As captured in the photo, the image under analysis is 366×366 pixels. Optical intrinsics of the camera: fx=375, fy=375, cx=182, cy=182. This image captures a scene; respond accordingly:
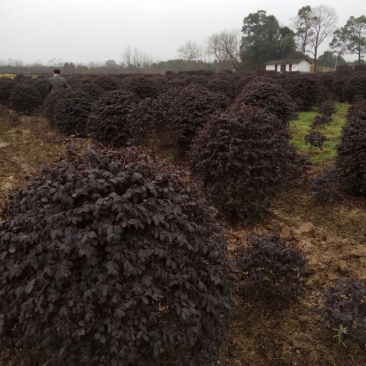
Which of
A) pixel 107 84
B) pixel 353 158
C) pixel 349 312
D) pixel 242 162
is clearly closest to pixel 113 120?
pixel 242 162

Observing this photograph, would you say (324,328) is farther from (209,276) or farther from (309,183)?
(309,183)

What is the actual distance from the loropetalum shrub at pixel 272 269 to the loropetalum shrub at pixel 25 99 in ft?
41.9

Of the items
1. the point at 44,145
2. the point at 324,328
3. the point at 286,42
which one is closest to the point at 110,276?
the point at 324,328

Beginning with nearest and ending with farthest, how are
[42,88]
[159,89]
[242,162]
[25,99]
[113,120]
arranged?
[242,162] → [113,120] → [159,89] → [25,99] → [42,88]

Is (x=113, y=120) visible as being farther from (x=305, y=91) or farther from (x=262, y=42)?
(x=262, y=42)

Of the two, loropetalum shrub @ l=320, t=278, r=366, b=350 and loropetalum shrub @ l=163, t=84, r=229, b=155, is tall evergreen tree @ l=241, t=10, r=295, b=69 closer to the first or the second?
loropetalum shrub @ l=163, t=84, r=229, b=155

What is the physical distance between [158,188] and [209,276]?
63 centimetres

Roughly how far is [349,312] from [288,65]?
48088mm

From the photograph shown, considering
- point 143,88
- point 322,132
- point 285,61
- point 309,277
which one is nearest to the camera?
point 309,277

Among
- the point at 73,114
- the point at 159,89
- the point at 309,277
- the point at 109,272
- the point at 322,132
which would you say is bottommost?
the point at 309,277

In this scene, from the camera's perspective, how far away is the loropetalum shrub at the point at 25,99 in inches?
549

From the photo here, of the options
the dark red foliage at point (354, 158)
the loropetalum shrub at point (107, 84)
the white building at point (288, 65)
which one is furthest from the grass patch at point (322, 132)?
the white building at point (288, 65)

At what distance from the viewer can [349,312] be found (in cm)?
281

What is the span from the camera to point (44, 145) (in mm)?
9703
